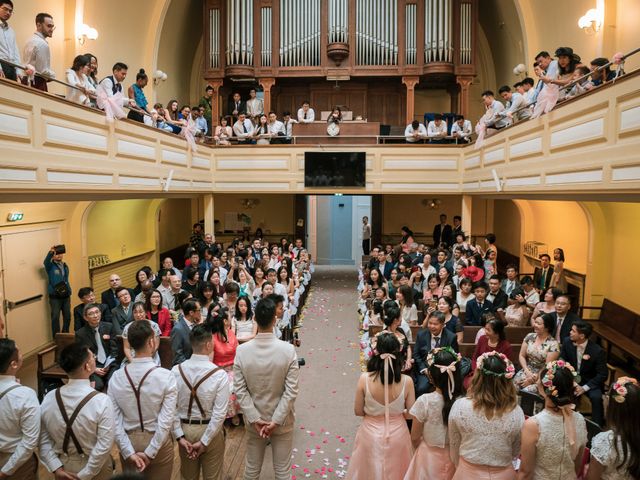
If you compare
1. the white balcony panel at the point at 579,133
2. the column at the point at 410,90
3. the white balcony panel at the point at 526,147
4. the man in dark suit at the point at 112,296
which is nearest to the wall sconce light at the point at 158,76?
the column at the point at 410,90

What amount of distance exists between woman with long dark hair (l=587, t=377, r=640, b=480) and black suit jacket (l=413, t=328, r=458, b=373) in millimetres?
2301

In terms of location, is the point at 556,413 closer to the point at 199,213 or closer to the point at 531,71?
the point at 531,71

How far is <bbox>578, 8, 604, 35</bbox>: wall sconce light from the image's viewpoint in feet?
25.2

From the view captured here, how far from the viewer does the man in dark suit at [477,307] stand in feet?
20.6

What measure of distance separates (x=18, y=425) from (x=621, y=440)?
10.8 feet

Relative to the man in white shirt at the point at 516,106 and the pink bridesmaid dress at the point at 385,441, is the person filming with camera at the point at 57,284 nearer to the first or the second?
the pink bridesmaid dress at the point at 385,441

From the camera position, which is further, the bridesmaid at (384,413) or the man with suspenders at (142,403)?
the bridesmaid at (384,413)

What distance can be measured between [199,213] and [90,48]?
22.3 ft

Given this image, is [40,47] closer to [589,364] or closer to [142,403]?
[142,403]

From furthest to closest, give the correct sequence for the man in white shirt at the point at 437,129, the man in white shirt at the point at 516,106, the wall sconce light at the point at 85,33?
the man in white shirt at the point at 437,129
the wall sconce light at the point at 85,33
the man in white shirt at the point at 516,106

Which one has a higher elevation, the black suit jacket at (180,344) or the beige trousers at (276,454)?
the black suit jacket at (180,344)

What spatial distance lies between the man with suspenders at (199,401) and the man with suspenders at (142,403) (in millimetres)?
158

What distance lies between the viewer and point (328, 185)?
1124cm

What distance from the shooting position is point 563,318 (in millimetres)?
5281
